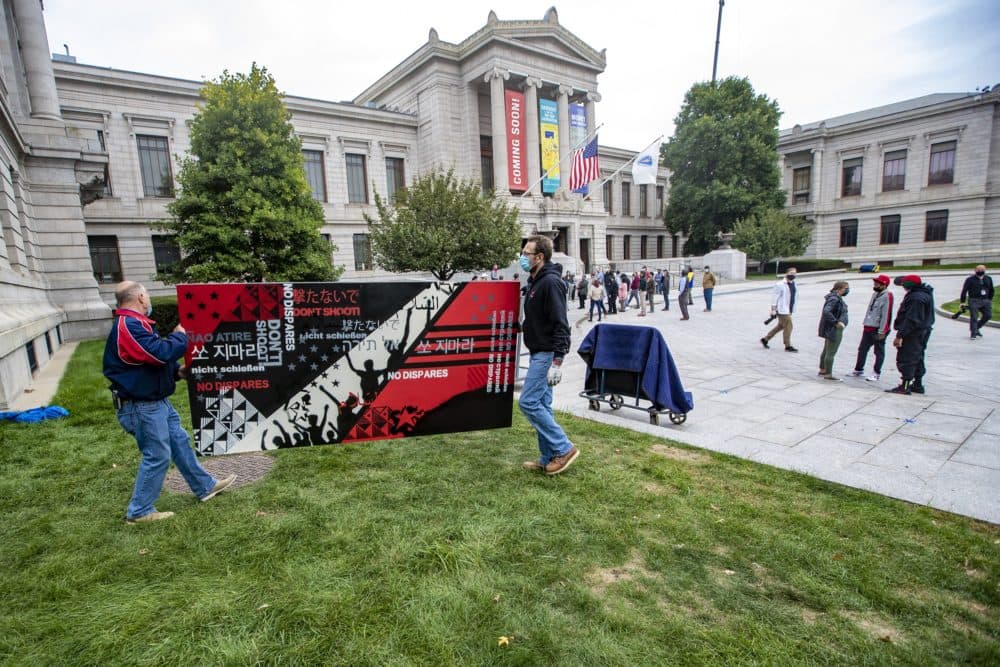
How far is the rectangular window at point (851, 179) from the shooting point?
156ft

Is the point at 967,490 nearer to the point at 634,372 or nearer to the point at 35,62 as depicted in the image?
the point at 634,372

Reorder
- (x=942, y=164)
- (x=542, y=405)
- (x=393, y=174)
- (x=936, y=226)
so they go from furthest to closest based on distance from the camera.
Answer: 1. (x=936, y=226)
2. (x=942, y=164)
3. (x=393, y=174)
4. (x=542, y=405)

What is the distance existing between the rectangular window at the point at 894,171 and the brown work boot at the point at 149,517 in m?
58.4

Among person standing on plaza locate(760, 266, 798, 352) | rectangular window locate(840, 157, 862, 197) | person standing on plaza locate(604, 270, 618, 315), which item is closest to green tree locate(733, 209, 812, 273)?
rectangular window locate(840, 157, 862, 197)

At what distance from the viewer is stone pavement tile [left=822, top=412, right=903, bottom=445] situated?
5.92m

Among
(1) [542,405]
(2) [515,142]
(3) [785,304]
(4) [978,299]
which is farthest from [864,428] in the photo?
(2) [515,142]

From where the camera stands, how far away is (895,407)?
7.13 metres

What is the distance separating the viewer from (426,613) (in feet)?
9.59

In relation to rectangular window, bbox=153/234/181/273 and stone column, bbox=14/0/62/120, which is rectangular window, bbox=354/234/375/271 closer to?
rectangular window, bbox=153/234/181/273

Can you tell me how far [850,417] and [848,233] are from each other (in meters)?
51.8

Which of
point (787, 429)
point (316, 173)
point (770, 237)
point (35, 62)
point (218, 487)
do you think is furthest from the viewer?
point (770, 237)

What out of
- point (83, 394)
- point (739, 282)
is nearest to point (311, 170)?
point (83, 394)

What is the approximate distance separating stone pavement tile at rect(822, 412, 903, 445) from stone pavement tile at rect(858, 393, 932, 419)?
242 mm

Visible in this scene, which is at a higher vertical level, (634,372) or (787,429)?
(634,372)
